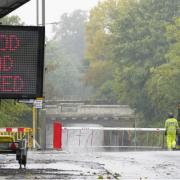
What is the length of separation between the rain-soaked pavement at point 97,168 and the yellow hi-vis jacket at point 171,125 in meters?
8.30

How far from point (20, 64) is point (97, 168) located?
3.16 metres

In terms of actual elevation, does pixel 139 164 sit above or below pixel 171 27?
below

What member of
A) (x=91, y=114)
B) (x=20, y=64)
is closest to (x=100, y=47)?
(x=91, y=114)

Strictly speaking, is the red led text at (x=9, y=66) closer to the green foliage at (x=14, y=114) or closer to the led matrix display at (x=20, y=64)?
the led matrix display at (x=20, y=64)

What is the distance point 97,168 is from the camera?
18.5 metres

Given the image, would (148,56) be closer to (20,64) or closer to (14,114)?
(14,114)

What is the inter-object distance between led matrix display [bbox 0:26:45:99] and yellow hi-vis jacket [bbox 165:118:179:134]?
15.0 m

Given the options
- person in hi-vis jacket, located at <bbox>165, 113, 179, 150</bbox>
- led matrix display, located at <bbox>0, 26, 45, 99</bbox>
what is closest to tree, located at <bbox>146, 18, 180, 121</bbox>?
person in hi-vis jacket, located at <bbox>165, 113, 179, 150</bbox>

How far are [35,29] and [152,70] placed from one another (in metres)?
62.4

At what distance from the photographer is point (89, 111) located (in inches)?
4144

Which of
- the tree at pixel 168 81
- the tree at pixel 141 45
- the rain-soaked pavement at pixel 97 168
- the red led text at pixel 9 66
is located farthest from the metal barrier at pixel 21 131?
the tree at pixel 141 45

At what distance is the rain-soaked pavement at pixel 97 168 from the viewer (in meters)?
16.2

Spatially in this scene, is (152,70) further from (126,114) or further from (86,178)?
(86,178)

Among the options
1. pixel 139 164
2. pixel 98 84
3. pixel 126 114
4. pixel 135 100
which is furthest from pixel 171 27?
pixel 139 164
